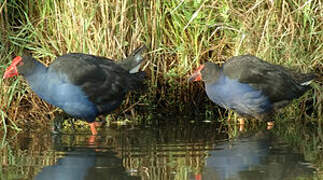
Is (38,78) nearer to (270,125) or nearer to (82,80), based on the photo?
(82,80)

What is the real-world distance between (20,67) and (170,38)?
72.2 inches

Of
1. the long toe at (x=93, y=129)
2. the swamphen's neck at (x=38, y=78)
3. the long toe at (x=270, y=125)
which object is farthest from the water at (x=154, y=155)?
the swamphen's neck at (x=38, y=78)

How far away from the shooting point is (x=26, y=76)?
22.6 ft

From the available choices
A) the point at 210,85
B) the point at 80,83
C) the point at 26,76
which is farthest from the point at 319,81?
the point at 26,76

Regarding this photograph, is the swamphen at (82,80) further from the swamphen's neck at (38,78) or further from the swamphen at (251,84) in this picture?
the swamphen at (251,84)

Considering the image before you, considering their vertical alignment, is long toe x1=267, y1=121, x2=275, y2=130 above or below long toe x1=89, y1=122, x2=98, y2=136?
above

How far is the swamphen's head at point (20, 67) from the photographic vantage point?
6848mm

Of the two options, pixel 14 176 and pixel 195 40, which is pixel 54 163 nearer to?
pixel 14 176

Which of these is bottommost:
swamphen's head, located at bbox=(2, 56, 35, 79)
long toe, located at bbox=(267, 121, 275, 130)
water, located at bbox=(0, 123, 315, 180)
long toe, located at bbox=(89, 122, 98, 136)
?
water, located at bbox=(0, 123, 315, 180)

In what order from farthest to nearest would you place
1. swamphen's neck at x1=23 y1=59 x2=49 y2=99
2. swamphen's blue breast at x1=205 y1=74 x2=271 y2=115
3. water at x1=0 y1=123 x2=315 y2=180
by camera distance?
1. swamphen's blue breast at x1=205 y1=74 x2=271 y2=115
2. swamphen's neck at x1=23 y1=59 x2=49 y2=99
3. water at x1=0 y1=123 x2=315 y2=180

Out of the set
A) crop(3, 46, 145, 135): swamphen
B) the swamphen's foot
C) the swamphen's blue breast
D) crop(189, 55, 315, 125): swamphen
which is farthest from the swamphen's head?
the swamphen's blue breast

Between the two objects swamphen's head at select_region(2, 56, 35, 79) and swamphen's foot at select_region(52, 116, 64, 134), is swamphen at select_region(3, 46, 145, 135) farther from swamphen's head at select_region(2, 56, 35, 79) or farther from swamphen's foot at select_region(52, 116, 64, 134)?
swamphen's foot at select_region(52, 116, 64, 134)

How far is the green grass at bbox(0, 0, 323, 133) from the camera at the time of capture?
25.0ft

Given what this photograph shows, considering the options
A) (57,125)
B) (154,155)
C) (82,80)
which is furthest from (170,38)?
(154,155)
